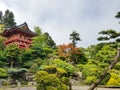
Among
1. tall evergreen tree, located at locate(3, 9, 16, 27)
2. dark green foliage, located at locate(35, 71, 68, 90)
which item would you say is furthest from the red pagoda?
dark green foliage, located at locate(35, 71, 68, 90)

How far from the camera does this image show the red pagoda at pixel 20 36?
4259cm

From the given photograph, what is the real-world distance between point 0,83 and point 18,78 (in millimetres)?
2906

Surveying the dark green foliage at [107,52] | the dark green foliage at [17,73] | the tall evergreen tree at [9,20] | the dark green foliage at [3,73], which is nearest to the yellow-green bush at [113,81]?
the dark green foliage at [107,52]

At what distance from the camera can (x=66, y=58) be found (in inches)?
1526

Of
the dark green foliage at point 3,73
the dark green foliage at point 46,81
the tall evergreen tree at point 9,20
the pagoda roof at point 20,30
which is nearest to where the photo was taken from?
the dark green foliage at point 46,81

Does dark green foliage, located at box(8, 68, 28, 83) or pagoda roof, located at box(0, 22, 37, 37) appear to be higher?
pagoda roof, located at box(0, 22, 37, 37)

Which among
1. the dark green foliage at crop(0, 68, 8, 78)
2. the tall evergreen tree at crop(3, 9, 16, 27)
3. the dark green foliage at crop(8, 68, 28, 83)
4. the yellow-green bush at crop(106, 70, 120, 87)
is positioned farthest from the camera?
the tall evergreen tree at crop(3, 9, 16, 27)

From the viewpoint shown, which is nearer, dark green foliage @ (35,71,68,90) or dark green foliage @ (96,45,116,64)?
dark green foliage @ (96,45,116,64)

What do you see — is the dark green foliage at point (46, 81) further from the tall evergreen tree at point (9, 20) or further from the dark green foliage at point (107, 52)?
the tall evergreen tree at point (9, 20)

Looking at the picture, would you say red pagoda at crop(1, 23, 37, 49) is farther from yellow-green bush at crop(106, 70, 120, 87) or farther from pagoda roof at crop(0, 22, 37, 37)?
yellow-green bush at crop(106, 70, 120, 87)

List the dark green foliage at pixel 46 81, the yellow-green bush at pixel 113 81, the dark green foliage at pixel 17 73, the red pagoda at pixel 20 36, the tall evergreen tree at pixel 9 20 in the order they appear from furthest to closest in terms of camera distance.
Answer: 1. the tall evergreen tree at pixel 9 20
2. the red pagoda at pixel 20 36
3. the dark green foliage at pixel 17 73
4. the yellow-green bush at pixel 113 81
5. the dark green foliage at pixel 46 81

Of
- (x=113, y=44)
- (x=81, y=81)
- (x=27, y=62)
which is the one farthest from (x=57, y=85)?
(x=27, y=62)

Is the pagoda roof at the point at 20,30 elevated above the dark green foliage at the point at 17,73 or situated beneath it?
elevated above

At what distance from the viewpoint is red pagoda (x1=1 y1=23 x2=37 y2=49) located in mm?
42594
